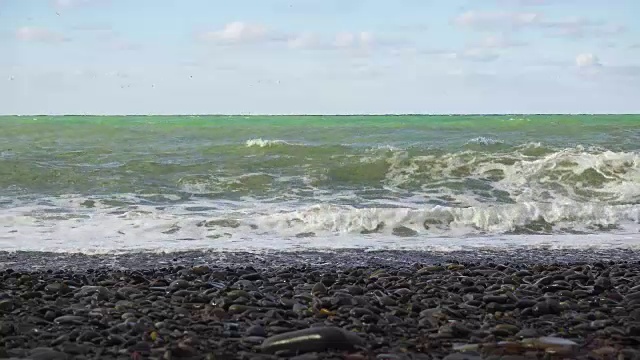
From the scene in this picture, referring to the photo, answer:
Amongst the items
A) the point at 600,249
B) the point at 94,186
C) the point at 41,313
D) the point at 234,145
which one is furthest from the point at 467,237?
the point at 234,145

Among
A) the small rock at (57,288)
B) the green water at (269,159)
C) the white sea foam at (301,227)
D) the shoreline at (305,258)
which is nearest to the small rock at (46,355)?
the small rock at (57,288)

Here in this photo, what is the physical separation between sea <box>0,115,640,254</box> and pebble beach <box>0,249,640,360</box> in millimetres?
2364

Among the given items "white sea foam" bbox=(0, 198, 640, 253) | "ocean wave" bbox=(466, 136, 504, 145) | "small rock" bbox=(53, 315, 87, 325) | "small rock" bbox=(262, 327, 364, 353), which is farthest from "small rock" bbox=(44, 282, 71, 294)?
"ocean wave" bbox=(466, 136, 504, 145)

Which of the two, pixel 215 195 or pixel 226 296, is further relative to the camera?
pixel 215 195

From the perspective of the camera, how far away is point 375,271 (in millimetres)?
6938

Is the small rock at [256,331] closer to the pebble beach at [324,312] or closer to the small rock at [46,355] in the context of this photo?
the pebble beach at [324,312]

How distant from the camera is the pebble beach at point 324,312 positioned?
4.06 meters

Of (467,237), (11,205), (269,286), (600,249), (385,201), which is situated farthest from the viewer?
(385,201)

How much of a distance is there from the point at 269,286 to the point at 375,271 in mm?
1281

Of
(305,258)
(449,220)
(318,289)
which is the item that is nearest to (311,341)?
(318,289)

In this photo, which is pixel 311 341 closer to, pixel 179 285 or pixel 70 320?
pixel 70 320

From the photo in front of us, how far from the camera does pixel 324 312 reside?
4961mm

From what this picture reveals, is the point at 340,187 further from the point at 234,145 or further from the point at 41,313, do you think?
the point at 41,313

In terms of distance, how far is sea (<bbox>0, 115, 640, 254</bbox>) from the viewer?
10000 mm
